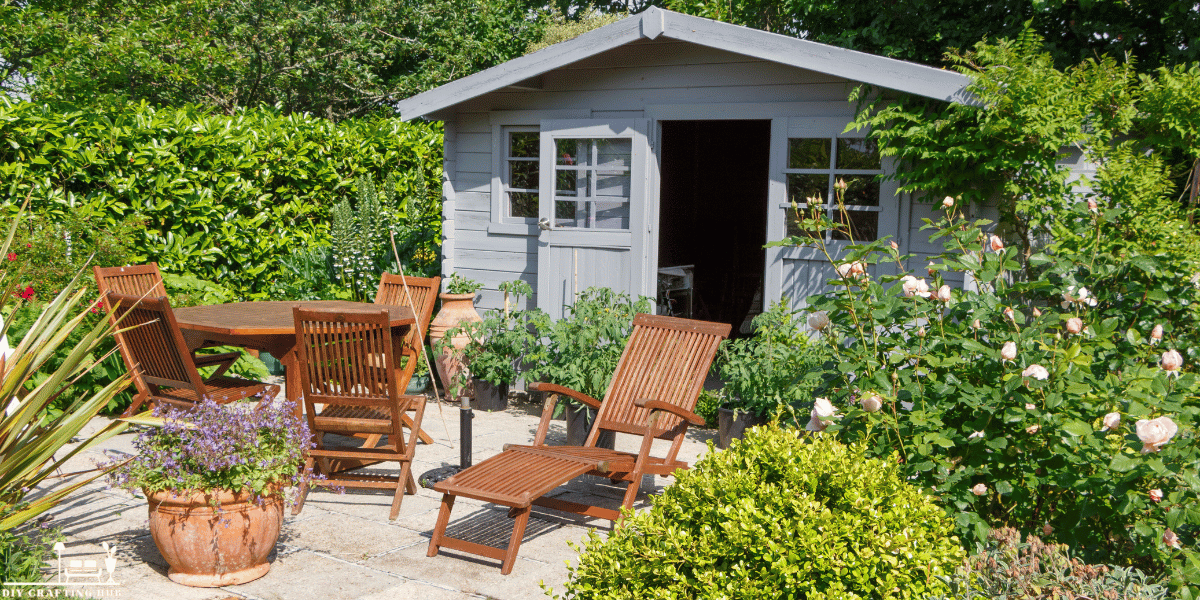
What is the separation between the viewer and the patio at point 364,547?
376 centimetres

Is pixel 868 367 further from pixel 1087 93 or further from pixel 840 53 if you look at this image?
pixel 1087 93

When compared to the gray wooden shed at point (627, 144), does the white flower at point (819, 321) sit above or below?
below

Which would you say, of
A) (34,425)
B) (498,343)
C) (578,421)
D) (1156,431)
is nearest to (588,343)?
(578,421)

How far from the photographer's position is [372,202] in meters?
9.20

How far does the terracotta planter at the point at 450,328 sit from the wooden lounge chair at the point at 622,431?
2.49m

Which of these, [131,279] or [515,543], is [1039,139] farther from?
[131,279]

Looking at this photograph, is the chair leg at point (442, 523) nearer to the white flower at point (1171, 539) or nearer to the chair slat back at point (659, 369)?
the chair slat back at point (659, 369)

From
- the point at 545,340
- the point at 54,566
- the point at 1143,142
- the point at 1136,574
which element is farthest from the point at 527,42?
the point at 1136,574

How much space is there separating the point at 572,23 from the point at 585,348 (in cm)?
1793

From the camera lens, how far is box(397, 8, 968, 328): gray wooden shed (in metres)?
6.37

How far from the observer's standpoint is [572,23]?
75.3ft

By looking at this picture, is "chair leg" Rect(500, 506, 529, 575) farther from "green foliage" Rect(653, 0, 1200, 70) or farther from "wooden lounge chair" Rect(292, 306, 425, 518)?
"green foliage" Rect(653, 0, 1200, 70)

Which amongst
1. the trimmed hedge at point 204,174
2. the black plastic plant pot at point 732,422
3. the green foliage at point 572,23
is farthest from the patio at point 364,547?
the green foliage at point 572,23

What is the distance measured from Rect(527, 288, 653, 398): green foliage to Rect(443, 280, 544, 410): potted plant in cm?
19
